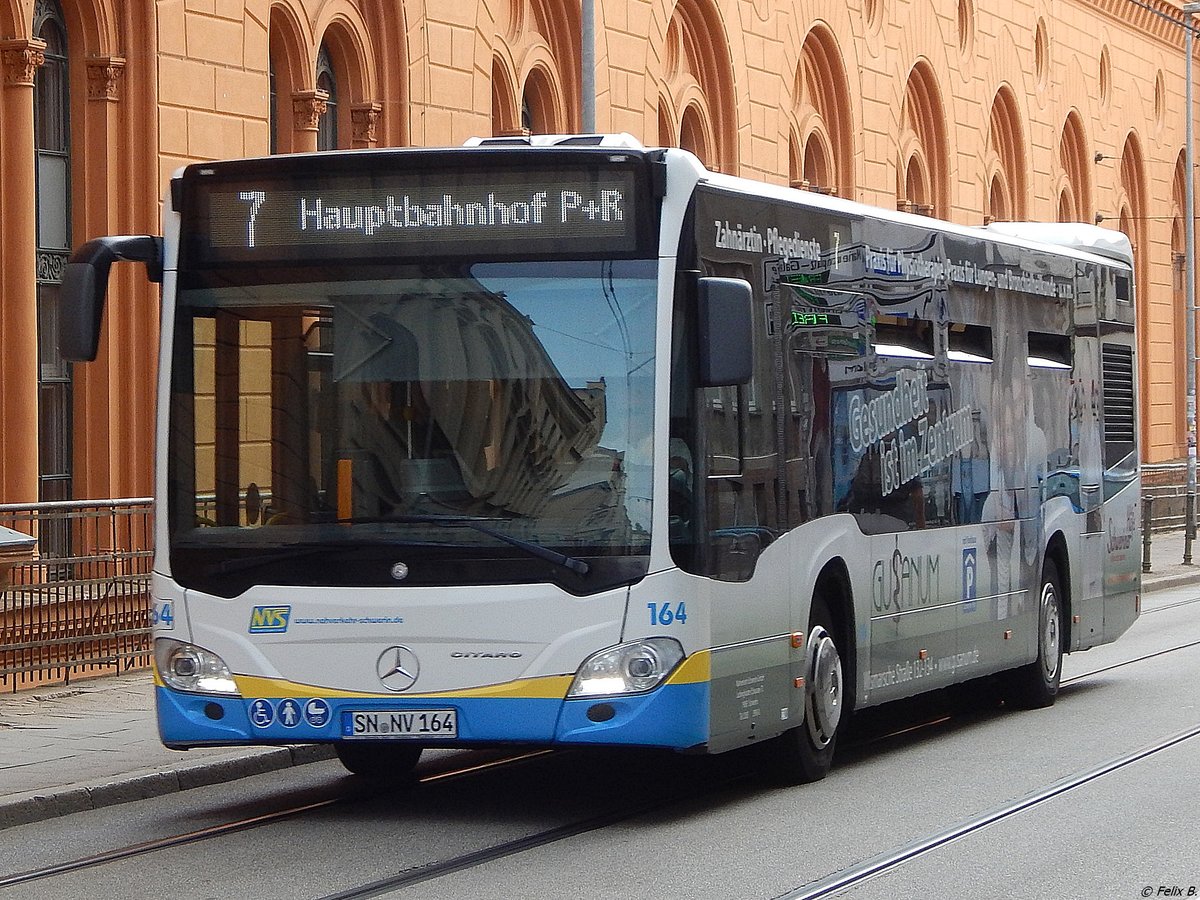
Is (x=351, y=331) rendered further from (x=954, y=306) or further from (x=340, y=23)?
(x=340, y=23)

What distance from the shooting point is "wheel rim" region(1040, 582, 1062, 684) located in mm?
14633

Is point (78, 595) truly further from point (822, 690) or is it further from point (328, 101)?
point (328, 101)

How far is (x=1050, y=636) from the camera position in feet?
48.5

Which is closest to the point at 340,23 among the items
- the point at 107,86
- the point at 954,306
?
the point at 107,86

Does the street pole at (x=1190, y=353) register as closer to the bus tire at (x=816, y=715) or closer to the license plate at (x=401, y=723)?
the bus tire at (x=816, y=715)

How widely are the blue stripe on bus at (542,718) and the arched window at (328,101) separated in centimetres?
1371

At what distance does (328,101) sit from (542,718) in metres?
14.2

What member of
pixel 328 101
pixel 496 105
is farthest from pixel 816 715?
pixel 496 105

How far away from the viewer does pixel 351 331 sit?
9.37 metres

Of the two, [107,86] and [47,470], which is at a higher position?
[107,86]

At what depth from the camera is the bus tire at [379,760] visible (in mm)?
10992

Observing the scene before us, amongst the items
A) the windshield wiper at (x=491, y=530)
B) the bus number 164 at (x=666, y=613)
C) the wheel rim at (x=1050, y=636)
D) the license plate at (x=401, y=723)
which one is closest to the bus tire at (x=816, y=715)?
the bus number 164 at (x=666, y=613)

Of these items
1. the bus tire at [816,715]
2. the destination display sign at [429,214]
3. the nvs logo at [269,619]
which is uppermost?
the destination display sign at [429,214]

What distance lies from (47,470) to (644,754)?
26.6ft
